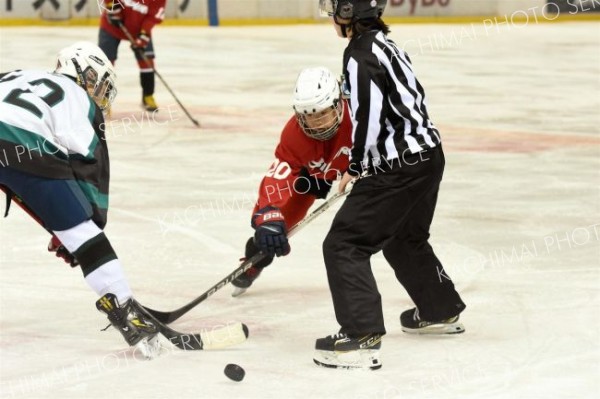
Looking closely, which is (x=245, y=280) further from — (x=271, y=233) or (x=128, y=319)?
(x=128, y=319)

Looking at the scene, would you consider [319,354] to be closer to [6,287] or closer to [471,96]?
[6,287]

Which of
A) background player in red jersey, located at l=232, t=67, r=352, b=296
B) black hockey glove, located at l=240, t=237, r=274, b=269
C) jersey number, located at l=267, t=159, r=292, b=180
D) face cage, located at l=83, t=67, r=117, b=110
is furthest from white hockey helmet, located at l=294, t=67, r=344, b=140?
black hockey glove, located at l=240, t=237, r=274, b=269

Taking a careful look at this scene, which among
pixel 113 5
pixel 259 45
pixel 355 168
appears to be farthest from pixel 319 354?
pixel 259 45

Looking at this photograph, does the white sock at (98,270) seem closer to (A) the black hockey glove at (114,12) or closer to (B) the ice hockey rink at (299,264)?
(B) the ice hockey rink at (299,264)

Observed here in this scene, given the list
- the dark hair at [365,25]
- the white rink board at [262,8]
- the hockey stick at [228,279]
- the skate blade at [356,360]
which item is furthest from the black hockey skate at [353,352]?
the white rink board at [262,8]

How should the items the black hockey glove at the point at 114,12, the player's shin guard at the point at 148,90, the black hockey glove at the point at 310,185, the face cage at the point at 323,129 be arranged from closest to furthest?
the face cage at the point at 323,129 < the black hockey glove at the point at 310,185 < the black hockey glove at the point at 114,12 < the player's shin guard at the point at 148,90

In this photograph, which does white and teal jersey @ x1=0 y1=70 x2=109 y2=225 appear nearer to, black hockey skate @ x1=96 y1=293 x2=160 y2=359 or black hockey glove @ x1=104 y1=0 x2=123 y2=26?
black hockey skate @ x1=96 y1=293 x2=160 y2=359

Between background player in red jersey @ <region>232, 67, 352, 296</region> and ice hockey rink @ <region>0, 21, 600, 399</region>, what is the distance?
397mm

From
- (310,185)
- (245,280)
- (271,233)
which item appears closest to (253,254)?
(245,280)

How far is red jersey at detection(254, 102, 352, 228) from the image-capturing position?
152 inches

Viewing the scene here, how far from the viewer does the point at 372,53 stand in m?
3.47

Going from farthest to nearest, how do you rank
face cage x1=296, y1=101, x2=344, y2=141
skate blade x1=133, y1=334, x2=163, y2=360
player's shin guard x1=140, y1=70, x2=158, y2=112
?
player's shin guard x1=140, y1=70, x2=158, y2=112, face cage x1=296, y1=101, x2=344, y2=141, skate blade x1=133, y1=334, x2=163, y2=360

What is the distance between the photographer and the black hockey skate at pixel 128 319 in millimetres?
3584

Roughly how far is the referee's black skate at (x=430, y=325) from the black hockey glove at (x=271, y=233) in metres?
0.51
